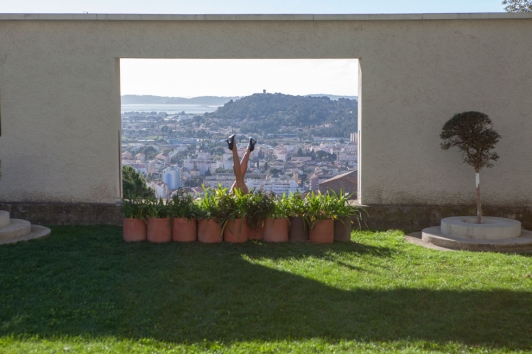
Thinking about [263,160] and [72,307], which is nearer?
[72,307]

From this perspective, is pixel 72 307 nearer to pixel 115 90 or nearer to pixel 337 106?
pixel 115 90

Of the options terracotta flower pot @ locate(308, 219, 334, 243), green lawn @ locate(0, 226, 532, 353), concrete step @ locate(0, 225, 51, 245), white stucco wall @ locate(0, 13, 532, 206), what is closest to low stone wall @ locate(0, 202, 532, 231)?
white stucco wall @ locate(0, 13, 532, 206)

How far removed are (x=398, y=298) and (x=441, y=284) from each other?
0.68m

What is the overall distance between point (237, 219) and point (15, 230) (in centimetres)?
299

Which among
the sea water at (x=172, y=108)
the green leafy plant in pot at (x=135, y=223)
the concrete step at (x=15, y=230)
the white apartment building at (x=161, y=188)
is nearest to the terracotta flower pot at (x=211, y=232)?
the green leafy plant in pot at (x=135, y=223)

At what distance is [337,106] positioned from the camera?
1117cm

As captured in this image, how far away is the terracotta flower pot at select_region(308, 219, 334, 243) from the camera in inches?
326

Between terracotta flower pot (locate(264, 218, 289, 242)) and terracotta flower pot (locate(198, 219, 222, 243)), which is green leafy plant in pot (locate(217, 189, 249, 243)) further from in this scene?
terracotta flower pot (locate(264, 218, 289, 242))

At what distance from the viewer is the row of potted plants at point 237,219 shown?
8180 millimetres

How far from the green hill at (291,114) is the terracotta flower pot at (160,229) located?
320 cm

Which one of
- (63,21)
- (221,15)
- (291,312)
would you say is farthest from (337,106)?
(291,312)
